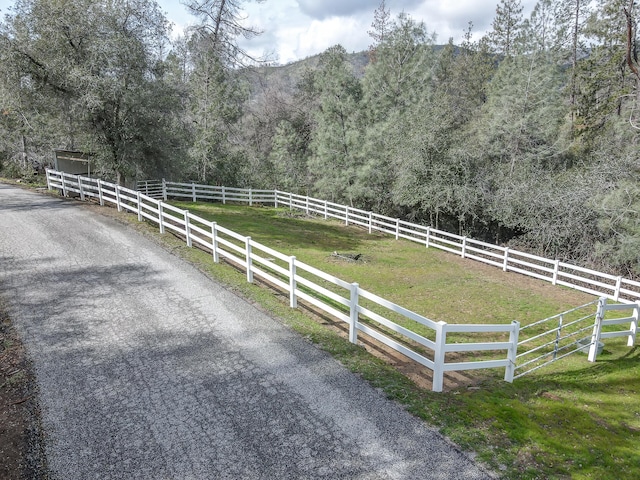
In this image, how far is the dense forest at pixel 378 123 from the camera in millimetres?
15875

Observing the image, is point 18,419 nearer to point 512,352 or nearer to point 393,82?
point 512,352

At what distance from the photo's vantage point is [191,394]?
534 centimetres

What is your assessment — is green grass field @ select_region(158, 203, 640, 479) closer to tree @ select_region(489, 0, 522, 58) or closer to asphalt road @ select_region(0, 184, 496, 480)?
asphalt road @ select_region(0, 184, 496, 480)

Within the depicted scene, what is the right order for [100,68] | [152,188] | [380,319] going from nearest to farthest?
[380,319]
[100,68]
[152,188]

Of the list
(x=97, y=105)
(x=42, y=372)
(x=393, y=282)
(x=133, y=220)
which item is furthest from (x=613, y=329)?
Result: (x=97, y=105)

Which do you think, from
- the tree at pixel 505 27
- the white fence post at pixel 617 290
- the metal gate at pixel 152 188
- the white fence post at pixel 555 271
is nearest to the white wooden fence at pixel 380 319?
the white fence post at pixel 617 290

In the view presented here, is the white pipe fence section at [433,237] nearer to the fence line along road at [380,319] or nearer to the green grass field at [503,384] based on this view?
the green grass field at [503,384]

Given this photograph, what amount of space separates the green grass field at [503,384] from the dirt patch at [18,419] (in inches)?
154

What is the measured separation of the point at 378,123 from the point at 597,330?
64.0 ft

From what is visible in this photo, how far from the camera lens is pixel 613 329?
10.2m

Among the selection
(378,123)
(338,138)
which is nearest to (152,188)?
(338,138)

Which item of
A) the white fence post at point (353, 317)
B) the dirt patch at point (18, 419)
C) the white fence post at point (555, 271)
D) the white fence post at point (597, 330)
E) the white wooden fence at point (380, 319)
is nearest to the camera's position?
the dirt patch at point (18, 419)

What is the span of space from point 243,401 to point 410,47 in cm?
2765

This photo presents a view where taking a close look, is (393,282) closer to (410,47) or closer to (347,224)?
(347,224)
